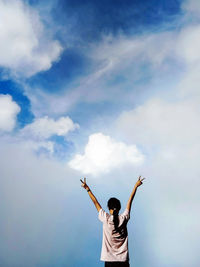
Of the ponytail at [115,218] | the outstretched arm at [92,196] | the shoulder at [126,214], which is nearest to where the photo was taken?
the ponytail at [115,218]

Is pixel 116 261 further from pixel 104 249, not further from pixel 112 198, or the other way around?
pixel 112 198

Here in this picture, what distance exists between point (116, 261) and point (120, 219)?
36.1 inches

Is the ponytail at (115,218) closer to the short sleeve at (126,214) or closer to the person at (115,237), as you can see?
the person at (115,237)

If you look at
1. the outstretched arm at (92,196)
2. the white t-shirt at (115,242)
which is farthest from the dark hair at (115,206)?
the outstretched arm at (92,196)

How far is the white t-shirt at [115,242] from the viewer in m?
5.70

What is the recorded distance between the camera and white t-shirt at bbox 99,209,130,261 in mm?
5699

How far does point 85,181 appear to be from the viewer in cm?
675

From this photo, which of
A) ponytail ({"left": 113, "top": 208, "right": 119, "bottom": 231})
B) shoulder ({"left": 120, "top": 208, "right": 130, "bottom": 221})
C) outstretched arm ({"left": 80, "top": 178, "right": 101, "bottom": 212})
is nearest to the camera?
ponytail ({"left": 113, "top": 208, "right": 119, "bottom": 231})

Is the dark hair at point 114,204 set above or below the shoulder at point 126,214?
above

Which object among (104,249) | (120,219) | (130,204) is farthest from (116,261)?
(130,204)

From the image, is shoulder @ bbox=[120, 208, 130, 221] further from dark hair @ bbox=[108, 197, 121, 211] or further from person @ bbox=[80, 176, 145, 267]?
dark hair @ bbox=[108, 197, 121, 211]

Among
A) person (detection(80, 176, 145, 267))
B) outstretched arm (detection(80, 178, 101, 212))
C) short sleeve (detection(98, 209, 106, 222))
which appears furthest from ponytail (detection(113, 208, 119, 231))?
outstretched arm (detection(80, 178, 101, 212))

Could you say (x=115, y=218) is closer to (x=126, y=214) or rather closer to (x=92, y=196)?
(x=126, y=214)

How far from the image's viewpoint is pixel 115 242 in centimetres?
577
